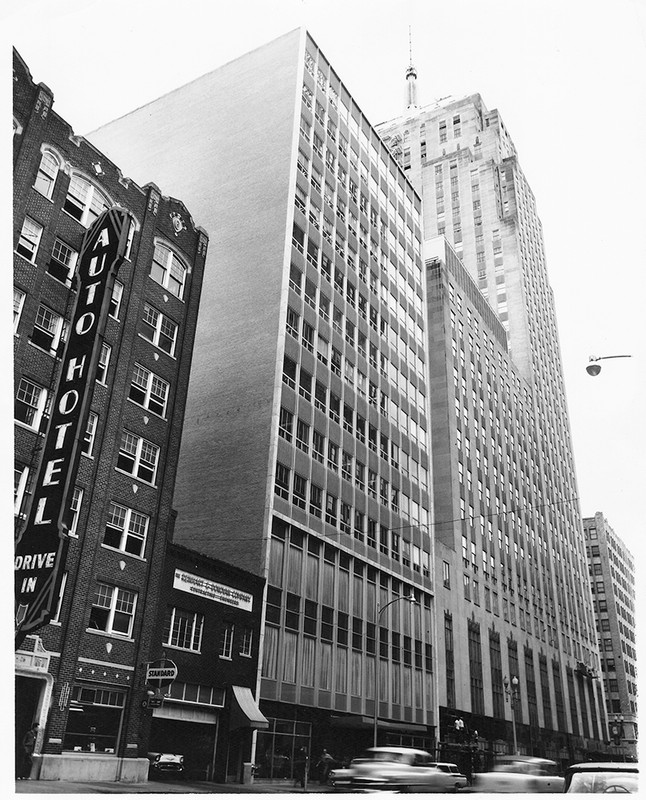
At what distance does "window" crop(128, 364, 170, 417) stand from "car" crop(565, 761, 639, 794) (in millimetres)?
20654

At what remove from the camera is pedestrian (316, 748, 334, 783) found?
30.7m

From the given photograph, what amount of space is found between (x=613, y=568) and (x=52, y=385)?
379 feet

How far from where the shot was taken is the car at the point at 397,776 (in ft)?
77.6

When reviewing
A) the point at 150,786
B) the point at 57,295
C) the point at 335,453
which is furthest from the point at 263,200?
the point at 150,786

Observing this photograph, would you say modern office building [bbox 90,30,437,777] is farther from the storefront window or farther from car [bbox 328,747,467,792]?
the storefront window

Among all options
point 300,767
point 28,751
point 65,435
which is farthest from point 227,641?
point 65,435

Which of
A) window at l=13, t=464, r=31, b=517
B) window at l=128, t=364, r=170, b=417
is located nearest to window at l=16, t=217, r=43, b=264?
window at l=128, t=364, r=170, b=417

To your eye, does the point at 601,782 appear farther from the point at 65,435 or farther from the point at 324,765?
the point at 65,435

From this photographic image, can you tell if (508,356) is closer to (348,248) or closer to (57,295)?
(348,248)

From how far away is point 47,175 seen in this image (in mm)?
27578

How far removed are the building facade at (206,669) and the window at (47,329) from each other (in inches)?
363

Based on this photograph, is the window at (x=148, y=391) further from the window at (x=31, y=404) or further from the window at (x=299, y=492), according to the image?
the window at (x=299, y=492)

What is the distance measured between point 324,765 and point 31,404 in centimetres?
1986

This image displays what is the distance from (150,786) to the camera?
24.5 m
